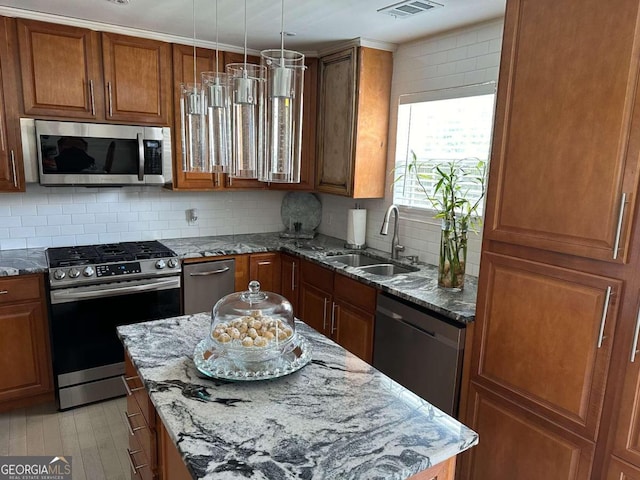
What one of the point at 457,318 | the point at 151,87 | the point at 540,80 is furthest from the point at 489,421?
the point at 151,87

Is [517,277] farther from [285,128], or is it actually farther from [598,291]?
[285,128]

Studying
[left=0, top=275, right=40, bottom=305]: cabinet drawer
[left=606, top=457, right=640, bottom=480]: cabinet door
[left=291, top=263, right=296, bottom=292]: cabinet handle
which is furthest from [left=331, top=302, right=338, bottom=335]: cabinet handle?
[left=0, top=275, right=40, bottom=305]: cabinet drawer

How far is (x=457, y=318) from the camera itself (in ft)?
7.14

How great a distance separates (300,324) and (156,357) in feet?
2.21

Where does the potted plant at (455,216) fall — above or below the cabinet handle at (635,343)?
above

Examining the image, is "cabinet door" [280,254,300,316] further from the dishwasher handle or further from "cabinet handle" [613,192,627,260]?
"cabinet handle" [613,192,627,260]

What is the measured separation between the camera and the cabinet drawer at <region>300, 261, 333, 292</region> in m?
3.21

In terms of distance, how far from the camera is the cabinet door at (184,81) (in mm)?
3355

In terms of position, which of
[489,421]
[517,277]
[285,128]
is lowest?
[489,421]

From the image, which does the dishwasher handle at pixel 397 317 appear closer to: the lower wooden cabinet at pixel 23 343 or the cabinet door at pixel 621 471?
the cabinet door at pixel 621 471

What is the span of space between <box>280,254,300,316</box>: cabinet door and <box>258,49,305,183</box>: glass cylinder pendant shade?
7.09ft

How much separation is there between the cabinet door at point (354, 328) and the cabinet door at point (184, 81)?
4.81 ft

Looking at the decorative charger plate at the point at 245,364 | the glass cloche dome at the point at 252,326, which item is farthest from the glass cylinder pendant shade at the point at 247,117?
the decorative charger plate at the point at 245,364

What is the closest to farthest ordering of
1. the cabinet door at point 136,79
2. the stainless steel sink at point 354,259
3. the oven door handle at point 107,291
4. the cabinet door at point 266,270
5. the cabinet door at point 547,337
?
the cabinet door at point 547,337
the oven door handle at point 107,291
the cabinet door at point 136,79
the stainless steel sink at point 354,259
the cabinet door at point 266,270
